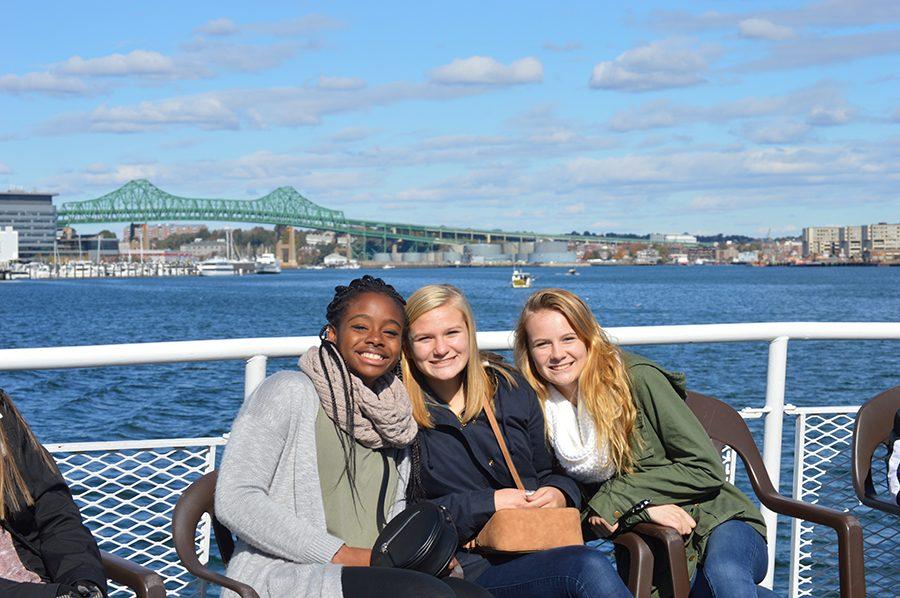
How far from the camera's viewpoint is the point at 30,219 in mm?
131250

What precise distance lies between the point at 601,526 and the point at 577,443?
20 cm

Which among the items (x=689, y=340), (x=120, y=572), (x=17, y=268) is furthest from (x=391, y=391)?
(x=17, y=268)

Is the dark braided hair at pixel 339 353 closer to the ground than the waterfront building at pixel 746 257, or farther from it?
farther from it

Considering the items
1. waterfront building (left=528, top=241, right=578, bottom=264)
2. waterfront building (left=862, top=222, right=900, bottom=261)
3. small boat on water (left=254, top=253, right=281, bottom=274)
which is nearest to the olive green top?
waterfront building (left=528, top=241, right=578, bottom=264)

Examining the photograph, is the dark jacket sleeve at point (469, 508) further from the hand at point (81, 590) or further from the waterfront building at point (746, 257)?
the waterfront building at point (746, 257)

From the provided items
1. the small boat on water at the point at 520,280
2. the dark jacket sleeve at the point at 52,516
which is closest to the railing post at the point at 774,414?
the dark jacket sleeve at the point at 52,516

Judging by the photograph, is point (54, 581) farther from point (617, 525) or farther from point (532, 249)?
point (532, 249)

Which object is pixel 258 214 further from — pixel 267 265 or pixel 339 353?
pixel 339 353

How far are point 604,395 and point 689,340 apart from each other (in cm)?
71

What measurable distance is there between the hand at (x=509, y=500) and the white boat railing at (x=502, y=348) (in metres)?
0.52

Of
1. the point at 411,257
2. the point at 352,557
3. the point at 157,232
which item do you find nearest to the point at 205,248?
the point at 157,232

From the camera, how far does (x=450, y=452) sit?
249cm

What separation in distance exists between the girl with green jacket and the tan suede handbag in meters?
0.13

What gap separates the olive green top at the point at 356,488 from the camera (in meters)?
2.30
